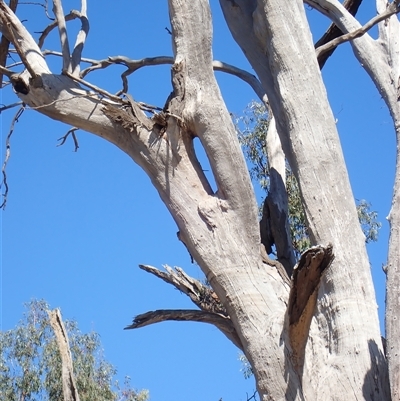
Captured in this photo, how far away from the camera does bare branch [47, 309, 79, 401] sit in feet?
12.4

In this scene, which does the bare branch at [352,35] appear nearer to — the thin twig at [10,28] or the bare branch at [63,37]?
the bare branch at [63,37]

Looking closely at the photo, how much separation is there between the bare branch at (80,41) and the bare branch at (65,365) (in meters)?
1.41

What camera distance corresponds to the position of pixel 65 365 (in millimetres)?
3861

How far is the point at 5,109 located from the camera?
4.87 meters

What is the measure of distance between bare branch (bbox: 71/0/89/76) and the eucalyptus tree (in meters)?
0.01

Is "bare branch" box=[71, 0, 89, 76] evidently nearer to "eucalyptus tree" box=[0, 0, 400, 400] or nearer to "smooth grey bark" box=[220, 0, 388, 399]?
"eucalyptus tree" box=[0, 0, 400, 400]

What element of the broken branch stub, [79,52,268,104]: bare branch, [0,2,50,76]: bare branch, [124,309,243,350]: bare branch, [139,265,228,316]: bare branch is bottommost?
the broken branch stub

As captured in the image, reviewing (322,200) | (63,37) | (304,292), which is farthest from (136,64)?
(304,292)

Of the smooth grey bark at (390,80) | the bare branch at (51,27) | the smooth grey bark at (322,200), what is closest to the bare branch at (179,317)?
the smooth grey bark at (322,200)

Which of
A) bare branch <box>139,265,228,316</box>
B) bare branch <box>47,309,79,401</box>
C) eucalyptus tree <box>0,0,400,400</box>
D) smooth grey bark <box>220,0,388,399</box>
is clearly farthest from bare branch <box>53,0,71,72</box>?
bare branch <box>47,309,79,401</box>

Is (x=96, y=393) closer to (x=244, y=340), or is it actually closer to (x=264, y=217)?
(x=264, y=217)

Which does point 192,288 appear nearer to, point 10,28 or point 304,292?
point 304,292

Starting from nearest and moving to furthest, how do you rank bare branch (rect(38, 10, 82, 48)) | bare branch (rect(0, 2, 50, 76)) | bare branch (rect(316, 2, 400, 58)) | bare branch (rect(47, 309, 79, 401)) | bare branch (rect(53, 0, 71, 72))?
bare branch (rect(47, 309, 79, 401)) → bare branch (rect(0, 2, 50, 76)) → bare branch (rect(53, 0, 71, 72)) → bare branch (rect(316, 2, 400, 58)) → bare branch (rect(38, 10, 82, 48))

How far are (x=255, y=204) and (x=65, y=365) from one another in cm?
133
